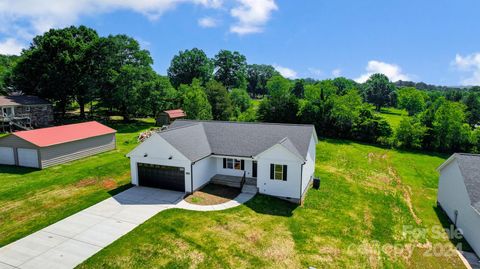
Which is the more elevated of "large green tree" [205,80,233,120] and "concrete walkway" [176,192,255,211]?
"large green tree" [205,80,233,120]

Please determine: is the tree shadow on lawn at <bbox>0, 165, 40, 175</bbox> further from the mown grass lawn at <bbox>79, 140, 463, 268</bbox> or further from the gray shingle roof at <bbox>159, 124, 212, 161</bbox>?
the mown grass lawn at <bbox>79, 140, 463, 268</bbox>

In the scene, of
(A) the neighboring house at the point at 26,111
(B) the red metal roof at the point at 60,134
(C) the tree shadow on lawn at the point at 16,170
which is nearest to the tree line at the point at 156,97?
(A) the neighboring house at the point at 26,111

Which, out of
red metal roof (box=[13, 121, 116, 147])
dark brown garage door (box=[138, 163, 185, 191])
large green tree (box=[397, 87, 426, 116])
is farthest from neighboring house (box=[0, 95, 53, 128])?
large green tree (box=[397, 87, 426, 116])

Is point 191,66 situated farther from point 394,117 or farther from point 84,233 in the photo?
point 84,233

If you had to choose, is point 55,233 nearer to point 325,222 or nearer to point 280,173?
point 280,173

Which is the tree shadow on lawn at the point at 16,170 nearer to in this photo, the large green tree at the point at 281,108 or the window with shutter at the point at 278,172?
the window with shutter at the point at 278,172

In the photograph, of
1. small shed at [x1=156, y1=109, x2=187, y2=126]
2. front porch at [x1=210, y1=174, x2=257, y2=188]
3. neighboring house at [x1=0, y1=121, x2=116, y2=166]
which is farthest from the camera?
small shed at [x1=156, y1=109, x2=187, y2=126]

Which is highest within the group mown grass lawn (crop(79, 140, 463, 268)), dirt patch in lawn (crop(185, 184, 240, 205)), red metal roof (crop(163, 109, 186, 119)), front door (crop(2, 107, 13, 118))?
front door (crop(2, 107, 13, 118))

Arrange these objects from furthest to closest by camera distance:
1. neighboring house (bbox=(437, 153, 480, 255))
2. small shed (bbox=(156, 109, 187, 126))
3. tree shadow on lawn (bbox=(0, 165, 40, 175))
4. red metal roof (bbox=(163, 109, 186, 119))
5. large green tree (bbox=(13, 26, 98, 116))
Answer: red metal roof (bbox=(163, 109, 186, 119)) → small shed (bbox=(156, 109, 187, 126)) → large green tree (bbox=(13, 26, 98, 116)) → tree shadow on lawn (bbox=(0, 165, 40, 175)) → neighboring house (bbox=(437, 153, 480, 255))
